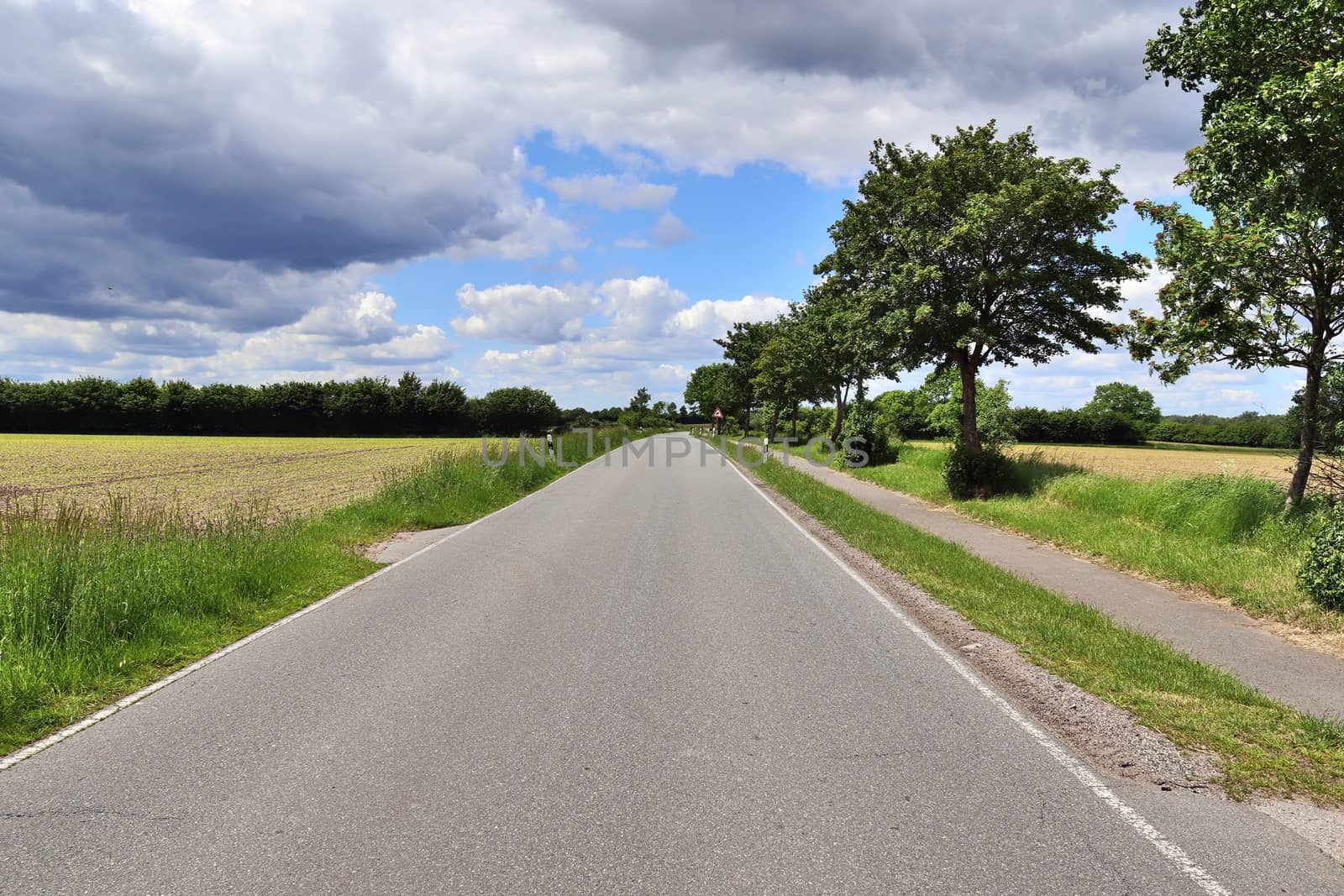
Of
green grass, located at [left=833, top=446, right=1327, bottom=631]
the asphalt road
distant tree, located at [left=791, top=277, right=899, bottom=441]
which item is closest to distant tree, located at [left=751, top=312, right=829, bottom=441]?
distant tree, located at [left=791, top=277, right=899, bottom=441]

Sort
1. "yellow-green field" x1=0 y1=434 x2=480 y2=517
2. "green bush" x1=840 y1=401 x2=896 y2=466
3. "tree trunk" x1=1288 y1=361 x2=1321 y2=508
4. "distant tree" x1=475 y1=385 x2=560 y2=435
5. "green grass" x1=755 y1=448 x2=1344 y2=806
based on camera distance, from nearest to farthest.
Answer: "green grass" x1=755 y1=448 x2=1344 y2=806 < "tree trunk" x1=1288 y1=361 x2=1321 y2=508 < "yellow-green field" x1=0 y1=434 x2=480 y2=517 < "green bush" x1=840 y1=401 x2=896 y2=466 < "distant tree" x1=475 y1=385 x2=560 y2=435

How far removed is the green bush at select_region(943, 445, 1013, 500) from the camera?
18.7 metres

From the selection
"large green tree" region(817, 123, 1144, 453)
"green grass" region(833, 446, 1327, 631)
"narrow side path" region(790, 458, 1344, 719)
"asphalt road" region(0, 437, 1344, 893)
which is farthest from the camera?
"large green tree" region(817, 123, 1144, 453)

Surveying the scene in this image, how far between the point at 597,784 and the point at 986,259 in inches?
670

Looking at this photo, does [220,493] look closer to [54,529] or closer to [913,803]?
[54,529]

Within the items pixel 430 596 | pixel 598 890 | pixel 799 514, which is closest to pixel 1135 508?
pixel 799 514

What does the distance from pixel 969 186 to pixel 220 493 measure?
23.0 meters

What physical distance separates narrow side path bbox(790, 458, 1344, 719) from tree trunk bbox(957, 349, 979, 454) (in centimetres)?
566

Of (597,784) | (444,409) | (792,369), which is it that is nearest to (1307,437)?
(597,784)

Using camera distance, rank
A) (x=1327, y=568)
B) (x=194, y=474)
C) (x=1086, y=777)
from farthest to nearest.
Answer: (x=194, y=474)
(x=1327, y=568)
(x=1086, y=777)

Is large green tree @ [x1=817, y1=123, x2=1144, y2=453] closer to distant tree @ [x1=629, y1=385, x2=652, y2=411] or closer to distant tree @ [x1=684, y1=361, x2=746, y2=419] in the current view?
distant tree @ [x1=684, y1=361, x2=746, y2=419]

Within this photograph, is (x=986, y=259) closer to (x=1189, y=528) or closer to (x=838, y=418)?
(x=1189, y=528)

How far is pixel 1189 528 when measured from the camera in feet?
38.5

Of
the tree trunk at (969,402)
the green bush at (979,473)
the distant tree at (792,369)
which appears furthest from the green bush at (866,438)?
the green bush at (979,473)
